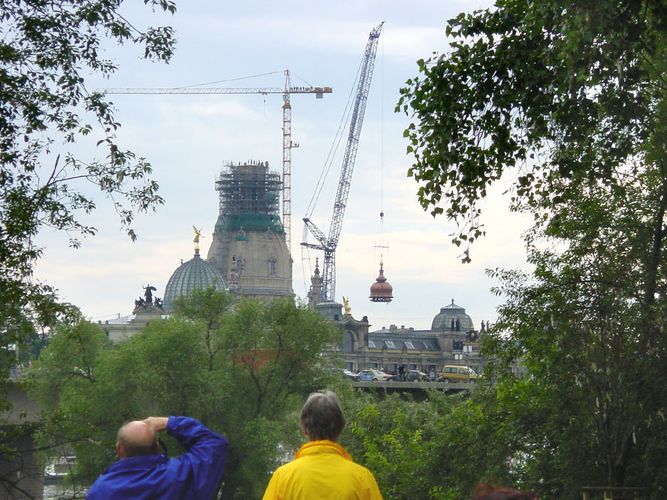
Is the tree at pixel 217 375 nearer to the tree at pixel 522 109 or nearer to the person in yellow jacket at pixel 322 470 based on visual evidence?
the tree at pixel 522 109

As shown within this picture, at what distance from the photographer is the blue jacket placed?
757 centimetres

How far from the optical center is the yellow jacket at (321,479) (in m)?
8.08

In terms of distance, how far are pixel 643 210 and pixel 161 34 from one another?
953 centimetres

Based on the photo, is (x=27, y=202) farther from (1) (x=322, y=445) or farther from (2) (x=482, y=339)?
(1) (x=322, y=445)

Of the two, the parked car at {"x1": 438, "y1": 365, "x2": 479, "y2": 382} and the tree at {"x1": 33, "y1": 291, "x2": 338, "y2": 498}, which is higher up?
the parked car at {"x1": 438, "y1": 365, "x2": 479, "y2": 382}

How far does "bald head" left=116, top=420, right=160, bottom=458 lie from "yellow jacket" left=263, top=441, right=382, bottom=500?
2.81 ft

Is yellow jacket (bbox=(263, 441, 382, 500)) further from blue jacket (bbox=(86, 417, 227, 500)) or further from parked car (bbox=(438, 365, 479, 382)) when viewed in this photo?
parked car (bbox=(438, 365, 479, 382))

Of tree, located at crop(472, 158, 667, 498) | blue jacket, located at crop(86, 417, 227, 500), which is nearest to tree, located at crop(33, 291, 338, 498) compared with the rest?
tree, located at crop(472, 158, 667, 498)

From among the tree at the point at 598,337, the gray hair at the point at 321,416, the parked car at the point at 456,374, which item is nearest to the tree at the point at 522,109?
the tree at the point at 598,337

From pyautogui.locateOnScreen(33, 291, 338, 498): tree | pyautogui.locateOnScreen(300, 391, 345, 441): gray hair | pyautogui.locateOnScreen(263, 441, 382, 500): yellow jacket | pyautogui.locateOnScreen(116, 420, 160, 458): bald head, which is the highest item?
pyautogui.locateOnScreen(33, 291, 338, 498): tree

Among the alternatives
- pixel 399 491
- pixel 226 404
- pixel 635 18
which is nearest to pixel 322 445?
pixel 635 18

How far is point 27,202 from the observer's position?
2081 cm

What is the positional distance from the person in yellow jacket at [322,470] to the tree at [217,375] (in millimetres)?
48779

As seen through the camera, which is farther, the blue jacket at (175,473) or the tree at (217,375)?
the tree at (217,375)
